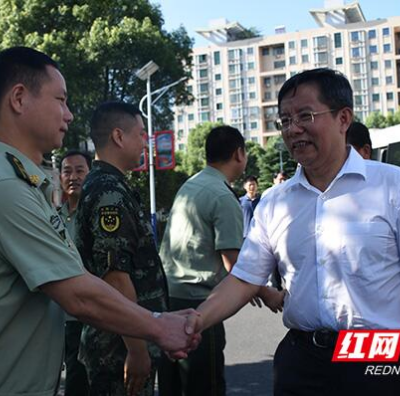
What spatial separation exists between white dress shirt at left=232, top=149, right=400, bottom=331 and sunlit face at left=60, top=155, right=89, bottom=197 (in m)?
2.62

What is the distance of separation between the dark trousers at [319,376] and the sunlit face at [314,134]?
2.42 ft

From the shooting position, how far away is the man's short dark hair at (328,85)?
8.39 ft

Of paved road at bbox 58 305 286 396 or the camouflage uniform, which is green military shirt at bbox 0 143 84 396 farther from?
paved road at bbox 58 305 286 396

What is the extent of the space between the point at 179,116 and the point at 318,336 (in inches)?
3282

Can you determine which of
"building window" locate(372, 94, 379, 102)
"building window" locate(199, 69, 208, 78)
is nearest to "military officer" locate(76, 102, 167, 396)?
"building window" locate(372, 94, 379, 102)

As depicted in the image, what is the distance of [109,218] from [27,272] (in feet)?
2.93

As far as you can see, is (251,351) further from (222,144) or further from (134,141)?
(134,141)

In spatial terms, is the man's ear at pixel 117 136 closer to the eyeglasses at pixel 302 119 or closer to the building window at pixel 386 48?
the eyeglasses at pixel 302 119

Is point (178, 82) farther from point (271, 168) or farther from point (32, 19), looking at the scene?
point (271, 168)

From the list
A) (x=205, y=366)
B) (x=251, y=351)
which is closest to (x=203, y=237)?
(x=205, y=366)

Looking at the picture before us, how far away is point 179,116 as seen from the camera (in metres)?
84.9

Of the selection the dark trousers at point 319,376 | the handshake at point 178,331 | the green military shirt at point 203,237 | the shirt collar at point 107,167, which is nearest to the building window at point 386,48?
the green military shirt at point 203,237

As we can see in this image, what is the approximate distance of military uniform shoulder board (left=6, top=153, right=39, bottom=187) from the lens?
6.41 ft

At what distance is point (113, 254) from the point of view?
2.74 m
